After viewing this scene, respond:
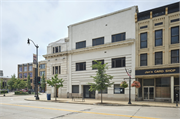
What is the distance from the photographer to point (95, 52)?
89.7ft

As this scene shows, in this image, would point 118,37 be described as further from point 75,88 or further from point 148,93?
point 75,88

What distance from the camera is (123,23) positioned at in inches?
981

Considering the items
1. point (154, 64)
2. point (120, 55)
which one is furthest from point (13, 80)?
point (154, 64)

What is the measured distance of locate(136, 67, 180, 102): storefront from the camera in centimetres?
2016

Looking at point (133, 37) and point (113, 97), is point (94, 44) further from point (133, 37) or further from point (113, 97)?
point (113, 97)

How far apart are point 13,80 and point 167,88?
55.8 metres

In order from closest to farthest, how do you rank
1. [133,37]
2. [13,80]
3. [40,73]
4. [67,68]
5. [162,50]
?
[162,50] → [133,37] → [67,68] → [13,80] → [40,73]

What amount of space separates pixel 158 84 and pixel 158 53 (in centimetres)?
450

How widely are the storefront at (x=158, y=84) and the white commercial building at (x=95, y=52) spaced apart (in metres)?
1.75

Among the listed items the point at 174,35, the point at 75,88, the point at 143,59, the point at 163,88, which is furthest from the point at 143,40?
the point at 75,88

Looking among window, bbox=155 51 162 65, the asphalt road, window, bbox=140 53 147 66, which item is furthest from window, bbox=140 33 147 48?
the asphalt road

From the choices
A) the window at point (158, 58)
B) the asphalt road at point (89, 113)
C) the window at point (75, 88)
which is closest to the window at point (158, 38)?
the window at point (158, 58)

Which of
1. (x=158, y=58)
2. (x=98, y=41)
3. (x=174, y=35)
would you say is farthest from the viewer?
(x=98, y=41)

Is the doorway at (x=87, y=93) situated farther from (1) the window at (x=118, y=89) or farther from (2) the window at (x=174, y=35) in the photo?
(2) the window at (x=174, y=35)
